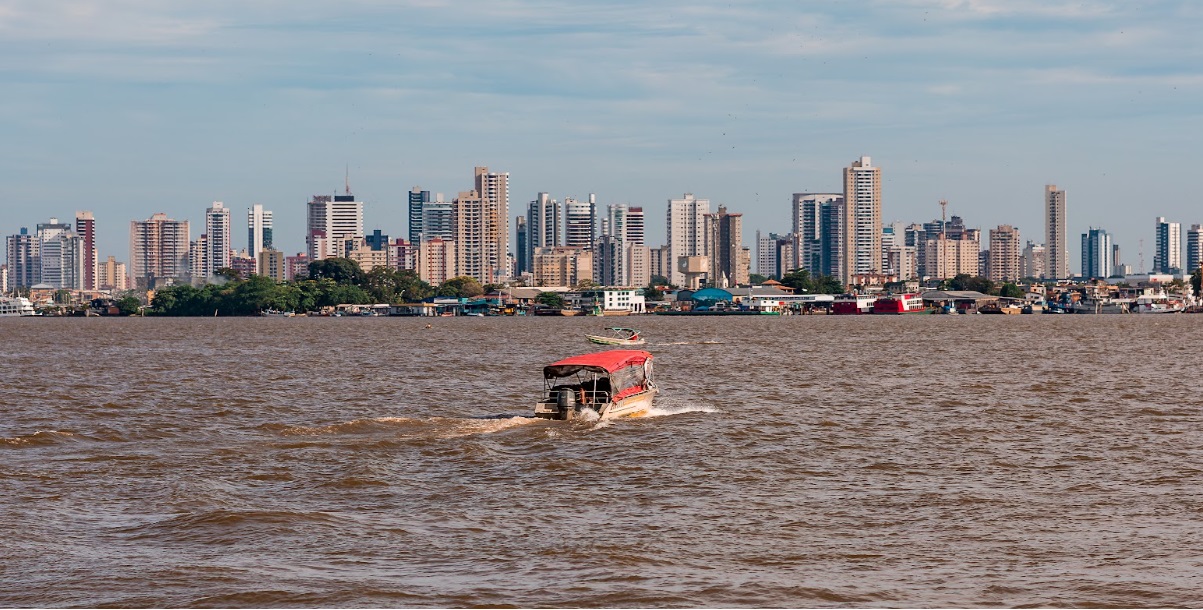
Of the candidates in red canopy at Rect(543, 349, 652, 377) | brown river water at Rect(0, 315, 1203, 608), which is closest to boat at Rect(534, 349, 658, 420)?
red canopy at Rect(543, 349, 652, 377)

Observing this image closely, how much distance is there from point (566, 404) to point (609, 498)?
1318 cm

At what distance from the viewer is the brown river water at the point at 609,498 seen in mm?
18625

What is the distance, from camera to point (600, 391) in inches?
1574

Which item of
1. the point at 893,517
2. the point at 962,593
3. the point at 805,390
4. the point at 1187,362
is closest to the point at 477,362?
the point at 805,390

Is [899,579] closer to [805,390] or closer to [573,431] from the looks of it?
[573,431]

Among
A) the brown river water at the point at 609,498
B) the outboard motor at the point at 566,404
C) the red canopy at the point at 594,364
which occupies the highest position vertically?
the red canopy at the point at 594,364

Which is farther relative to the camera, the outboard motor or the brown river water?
the outboard motor

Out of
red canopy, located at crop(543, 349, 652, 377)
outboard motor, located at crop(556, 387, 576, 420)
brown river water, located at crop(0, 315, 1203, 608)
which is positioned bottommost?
brown river water, located at crop(0, 315, 1203, 608)

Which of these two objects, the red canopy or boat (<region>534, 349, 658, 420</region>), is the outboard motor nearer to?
boat (<region>534, 349, 658, 420</region>)

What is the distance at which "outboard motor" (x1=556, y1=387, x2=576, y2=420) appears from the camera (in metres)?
38.7

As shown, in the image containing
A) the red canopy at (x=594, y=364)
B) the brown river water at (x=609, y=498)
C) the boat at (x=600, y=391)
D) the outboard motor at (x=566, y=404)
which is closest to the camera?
the brown river water at (x=609, y=498)

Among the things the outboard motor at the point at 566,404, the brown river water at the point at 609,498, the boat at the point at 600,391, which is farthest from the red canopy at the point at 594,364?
the brown river water at the point at 609,498

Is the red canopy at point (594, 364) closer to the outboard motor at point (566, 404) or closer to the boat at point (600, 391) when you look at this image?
the boat at point (600, 391)

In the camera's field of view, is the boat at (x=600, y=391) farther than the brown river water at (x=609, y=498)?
Yes
